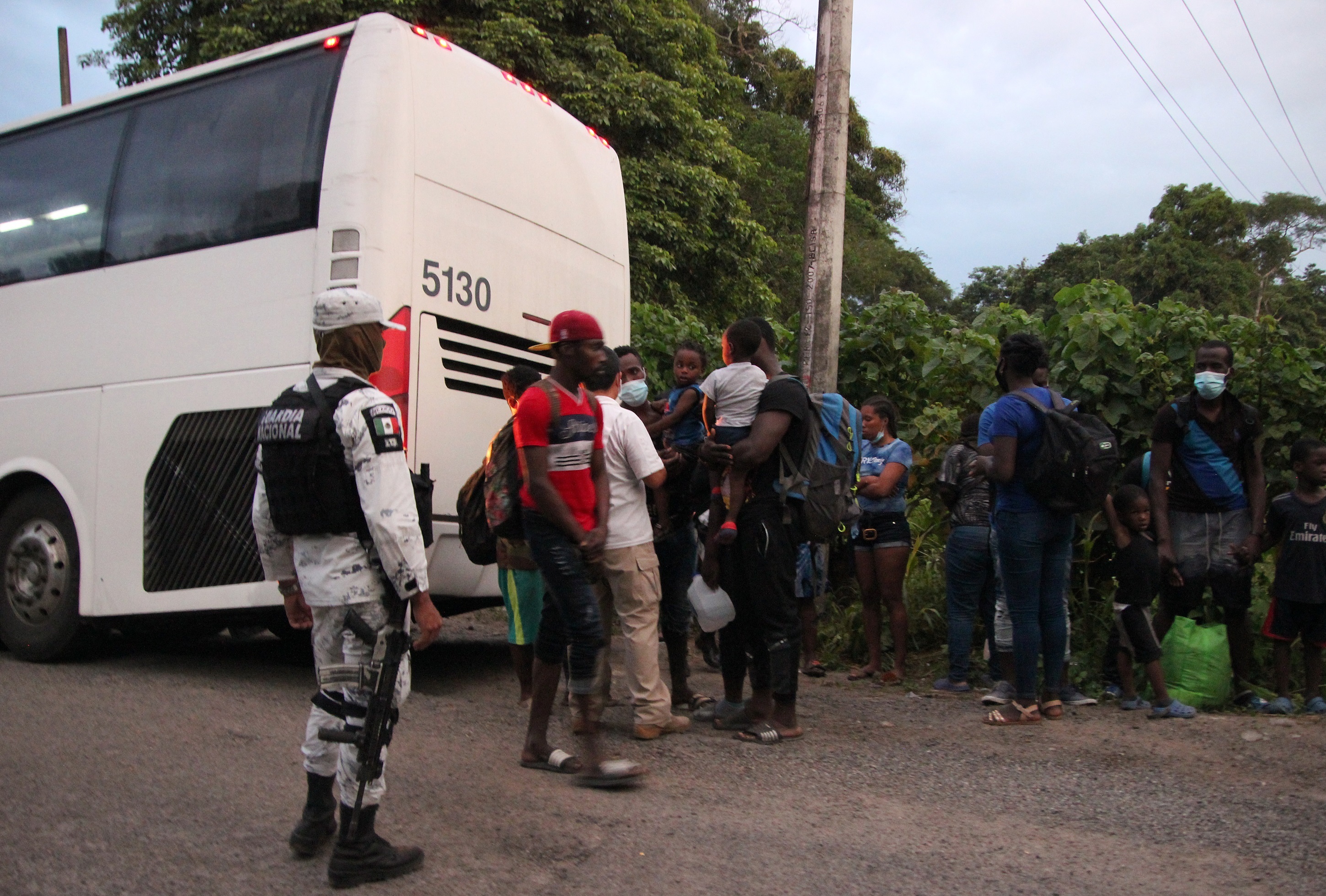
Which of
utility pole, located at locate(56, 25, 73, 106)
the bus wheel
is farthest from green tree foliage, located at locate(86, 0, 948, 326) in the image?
the bus wheel

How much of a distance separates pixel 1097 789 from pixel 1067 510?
4.53 feet

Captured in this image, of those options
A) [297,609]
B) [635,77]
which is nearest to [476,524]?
[297,609]

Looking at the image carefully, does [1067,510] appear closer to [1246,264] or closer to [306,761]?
[306,761]

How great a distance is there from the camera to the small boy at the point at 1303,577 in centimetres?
555

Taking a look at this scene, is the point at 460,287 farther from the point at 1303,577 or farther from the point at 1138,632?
the point at 1303,577

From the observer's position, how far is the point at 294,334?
5.82 meters

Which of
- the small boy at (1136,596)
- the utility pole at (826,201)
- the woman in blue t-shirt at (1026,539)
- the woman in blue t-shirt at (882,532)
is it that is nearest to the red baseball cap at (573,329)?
the woman in blue t-shirt at (1026,539)

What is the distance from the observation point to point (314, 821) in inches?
139

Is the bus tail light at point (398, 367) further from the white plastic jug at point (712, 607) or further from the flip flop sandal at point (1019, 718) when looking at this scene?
the flip flop sandal at point (1019, 718)

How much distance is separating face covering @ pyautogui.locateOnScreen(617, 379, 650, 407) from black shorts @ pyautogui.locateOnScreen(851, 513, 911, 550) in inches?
60.2

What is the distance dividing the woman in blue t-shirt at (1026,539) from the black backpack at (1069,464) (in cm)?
4

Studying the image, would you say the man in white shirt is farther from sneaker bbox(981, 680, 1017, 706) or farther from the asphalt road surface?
sneaker bbox(981, 680, 1017, 706)

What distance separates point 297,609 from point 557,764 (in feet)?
4.63

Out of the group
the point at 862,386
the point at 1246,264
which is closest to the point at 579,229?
the point at 862,386
